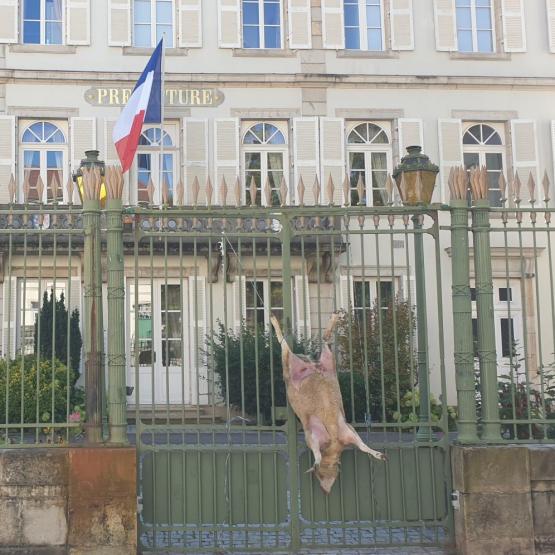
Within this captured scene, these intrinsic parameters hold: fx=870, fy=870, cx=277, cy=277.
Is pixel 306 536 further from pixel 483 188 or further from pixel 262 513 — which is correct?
pixel 483 188

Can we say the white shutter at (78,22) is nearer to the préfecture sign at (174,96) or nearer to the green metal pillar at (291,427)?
the préfecture sign at (174,96)

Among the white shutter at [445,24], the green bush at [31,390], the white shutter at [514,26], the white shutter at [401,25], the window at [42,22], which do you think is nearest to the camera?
the green bush at [31,390]

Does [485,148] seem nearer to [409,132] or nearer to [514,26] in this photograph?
[409,132]

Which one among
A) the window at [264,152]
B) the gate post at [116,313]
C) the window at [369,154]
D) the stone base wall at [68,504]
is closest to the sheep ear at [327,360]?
the gate post at [116,313]

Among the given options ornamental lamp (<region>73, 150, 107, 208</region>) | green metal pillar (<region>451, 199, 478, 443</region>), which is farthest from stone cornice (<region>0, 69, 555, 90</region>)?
green metal pillar (<region>451, 199, 478, 443</region>)

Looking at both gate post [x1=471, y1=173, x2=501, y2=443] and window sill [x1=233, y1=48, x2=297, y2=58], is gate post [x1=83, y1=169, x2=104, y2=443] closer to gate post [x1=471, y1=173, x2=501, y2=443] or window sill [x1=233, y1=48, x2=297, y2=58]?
gate post [x1=471, y1=173, x2=501, y2=443]

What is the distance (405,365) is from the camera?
8.98m

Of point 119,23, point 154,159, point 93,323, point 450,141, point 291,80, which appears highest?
point 119,23

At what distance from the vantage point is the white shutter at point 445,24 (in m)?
18.5

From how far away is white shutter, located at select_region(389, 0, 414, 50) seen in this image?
18.4m

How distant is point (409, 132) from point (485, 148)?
176cm

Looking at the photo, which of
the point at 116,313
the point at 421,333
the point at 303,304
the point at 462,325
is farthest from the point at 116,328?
the point at 462,325

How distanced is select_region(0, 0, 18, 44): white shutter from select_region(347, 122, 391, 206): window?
712 cm

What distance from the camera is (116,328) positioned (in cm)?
648
